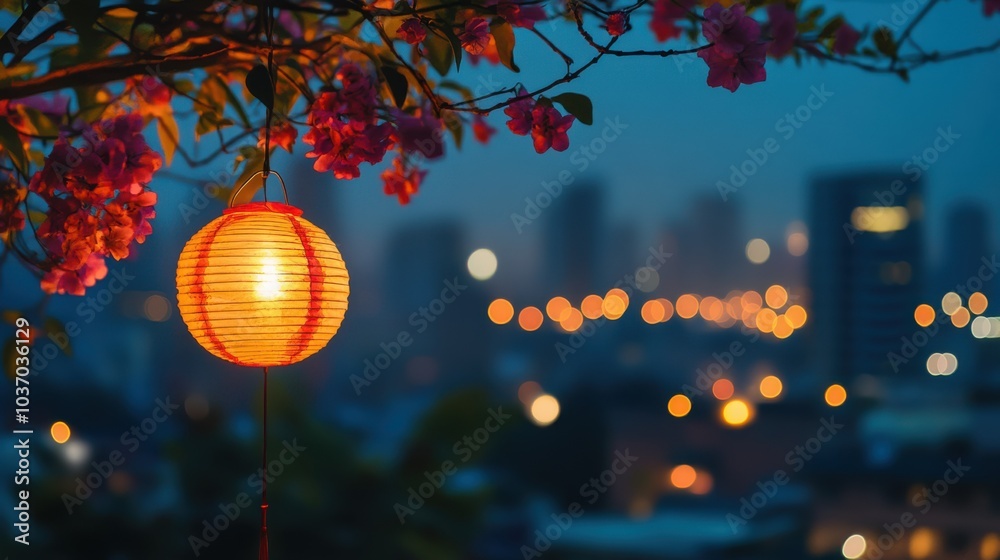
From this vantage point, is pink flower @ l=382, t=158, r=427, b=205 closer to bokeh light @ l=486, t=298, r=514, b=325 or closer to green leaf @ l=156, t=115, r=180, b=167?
green leaf @ l=156, t=115, r=180, b=167

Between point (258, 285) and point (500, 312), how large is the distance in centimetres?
403

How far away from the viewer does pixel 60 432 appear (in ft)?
11.1

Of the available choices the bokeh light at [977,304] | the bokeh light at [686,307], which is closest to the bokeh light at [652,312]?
the bokeh light at [686,307]

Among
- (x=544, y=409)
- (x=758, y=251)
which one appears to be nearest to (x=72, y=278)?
(x=544, y=409)

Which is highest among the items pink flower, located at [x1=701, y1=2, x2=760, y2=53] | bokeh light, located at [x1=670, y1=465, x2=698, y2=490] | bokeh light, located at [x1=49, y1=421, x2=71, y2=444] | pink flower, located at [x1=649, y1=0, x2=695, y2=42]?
pink flower, located at [x1=649, y1=0, x2=695, y2=42]

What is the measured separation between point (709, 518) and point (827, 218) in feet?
6.48

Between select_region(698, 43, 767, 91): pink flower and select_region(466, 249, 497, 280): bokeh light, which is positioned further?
select_region(466, 249, 497, 280): bokeh light

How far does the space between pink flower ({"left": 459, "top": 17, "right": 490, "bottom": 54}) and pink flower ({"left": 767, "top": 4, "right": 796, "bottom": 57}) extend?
309 mm

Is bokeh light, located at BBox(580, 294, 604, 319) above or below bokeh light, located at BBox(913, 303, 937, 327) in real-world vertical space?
below

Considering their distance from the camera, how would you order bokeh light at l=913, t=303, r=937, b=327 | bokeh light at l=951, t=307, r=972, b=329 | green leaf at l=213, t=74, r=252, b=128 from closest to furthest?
1. green leaf at l=213, t=74, r=252, b=128
2. bokeh light at l=951, t=307, r=972, b=329
3. bokeh light at l=913, t=303, r=937, b=327

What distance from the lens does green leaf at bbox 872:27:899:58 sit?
1231mm

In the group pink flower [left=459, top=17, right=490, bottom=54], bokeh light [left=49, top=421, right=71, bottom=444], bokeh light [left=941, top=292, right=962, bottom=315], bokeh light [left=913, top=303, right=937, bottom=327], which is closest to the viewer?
pink flower [left=459, top=17, right=490, bottom=54]

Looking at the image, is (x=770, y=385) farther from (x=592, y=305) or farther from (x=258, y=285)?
(x=258, y=285)
